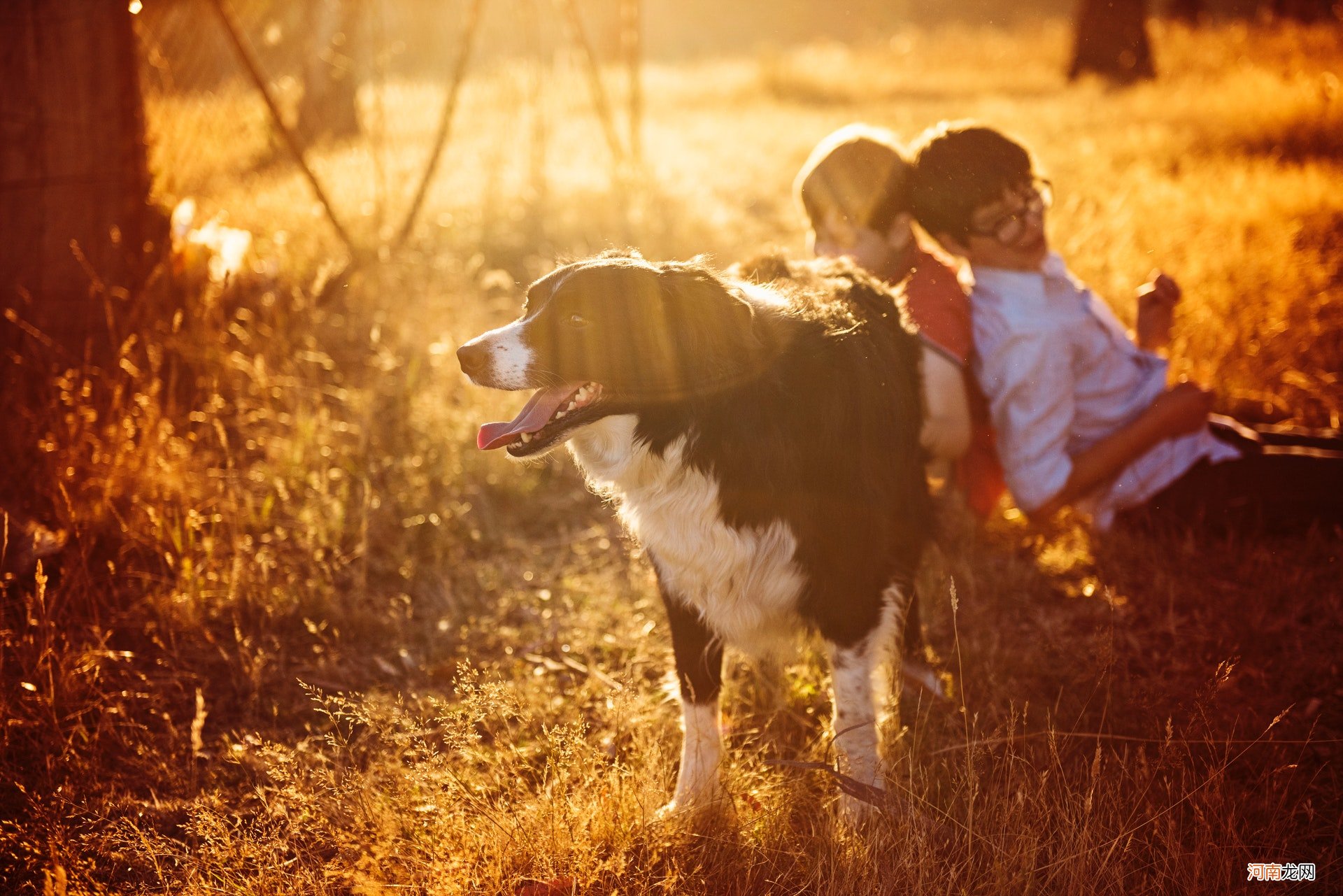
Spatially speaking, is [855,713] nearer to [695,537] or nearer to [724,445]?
[695,537]

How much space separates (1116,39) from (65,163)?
13.1 meters

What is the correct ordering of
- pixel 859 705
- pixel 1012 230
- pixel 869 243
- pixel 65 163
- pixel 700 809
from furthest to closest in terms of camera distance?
pixel 65 163 < pixel 869 243 < pixel 1012 230 < pixel 859 705 < pixel 700 809

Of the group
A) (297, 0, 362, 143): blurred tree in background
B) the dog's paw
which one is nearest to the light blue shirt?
the dog's paw

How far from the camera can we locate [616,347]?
7.53 feet

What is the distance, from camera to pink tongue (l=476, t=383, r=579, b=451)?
237 cm

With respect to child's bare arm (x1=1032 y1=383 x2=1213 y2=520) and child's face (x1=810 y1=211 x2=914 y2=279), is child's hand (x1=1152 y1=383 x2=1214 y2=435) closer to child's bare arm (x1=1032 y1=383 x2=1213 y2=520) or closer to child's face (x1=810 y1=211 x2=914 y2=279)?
child's bare arm (x1=1032 y1=383 x2=1213 y2=520)

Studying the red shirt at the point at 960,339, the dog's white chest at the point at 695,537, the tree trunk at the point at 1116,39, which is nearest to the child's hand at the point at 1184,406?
the red shirt at the point at 960,339

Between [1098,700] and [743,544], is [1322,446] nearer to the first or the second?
[1098,700]

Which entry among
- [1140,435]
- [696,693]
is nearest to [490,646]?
[696,693]

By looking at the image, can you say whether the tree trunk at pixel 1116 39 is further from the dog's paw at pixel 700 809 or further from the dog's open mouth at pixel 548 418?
the dog's paw at pixel 700 809

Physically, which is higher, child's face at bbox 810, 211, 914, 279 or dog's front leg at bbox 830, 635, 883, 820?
child's face at bbox 810, 211, 914, 279

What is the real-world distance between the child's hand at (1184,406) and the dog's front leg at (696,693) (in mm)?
2064

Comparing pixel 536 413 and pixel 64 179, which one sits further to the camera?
pixel 64 179

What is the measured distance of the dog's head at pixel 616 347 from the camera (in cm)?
227
